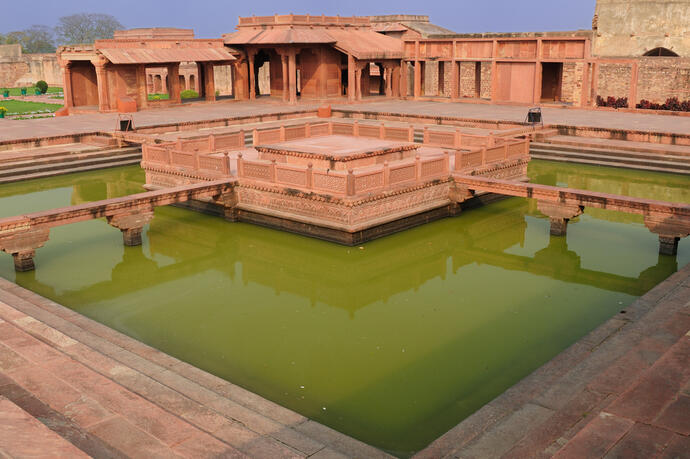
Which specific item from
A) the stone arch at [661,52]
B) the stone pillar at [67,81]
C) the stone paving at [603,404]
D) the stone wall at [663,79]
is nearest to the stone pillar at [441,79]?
the stone wall at [663,79]

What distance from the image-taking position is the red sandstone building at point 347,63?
29297 mm

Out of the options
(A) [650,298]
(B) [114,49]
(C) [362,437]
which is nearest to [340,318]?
(C) [362,437]

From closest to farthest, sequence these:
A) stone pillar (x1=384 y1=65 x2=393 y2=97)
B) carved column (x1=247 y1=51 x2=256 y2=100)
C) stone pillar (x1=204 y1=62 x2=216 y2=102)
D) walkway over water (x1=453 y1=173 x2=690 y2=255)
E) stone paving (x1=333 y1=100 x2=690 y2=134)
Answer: walkway over water (x1=453 y1=173 x2=690 y2=255) → stone paving (x1=333 y1=100 x2=690 y2=134) → stone pillar (x1=204 y1=62 x2=216 y2=102) → carved column (x1=247 y1=51 x2=256 y2=100) → stone pillar (x1=384 y1=65 x2=393 y2=97)

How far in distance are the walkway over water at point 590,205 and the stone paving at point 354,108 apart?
10.7 m

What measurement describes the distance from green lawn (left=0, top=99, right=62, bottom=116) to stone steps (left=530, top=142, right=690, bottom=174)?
24492 millimetres

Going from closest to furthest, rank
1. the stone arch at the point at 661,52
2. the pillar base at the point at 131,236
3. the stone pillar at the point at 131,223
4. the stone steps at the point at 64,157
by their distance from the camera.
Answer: the stone pillar at the point at 131,223
the pillar base at the point at 131,236
the stone steps at the point at 64,157
the stone arch at the point at 661,52

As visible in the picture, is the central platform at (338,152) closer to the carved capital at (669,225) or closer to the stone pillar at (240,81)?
the carved capital at (669,225)

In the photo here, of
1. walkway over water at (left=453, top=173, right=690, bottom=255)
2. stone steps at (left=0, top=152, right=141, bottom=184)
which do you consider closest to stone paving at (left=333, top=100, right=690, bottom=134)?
walkway over water at (left=453, top=173, right=690, bottom=255)

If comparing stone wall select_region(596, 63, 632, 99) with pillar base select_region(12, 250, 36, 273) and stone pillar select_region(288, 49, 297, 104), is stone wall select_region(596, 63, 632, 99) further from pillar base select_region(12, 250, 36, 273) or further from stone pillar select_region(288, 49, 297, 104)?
pillar base select_region(12, 250, 36, 273)

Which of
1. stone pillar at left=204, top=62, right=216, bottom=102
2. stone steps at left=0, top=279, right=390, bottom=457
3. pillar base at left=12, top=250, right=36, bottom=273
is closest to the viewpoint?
stone steps at left=0, top=279, right=390, bottom=457

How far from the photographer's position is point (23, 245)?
436 inches

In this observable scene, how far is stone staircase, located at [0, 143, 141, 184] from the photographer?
19031mm

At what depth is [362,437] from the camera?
6480mm

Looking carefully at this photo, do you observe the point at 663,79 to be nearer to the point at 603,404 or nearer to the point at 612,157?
the point at 612,157
